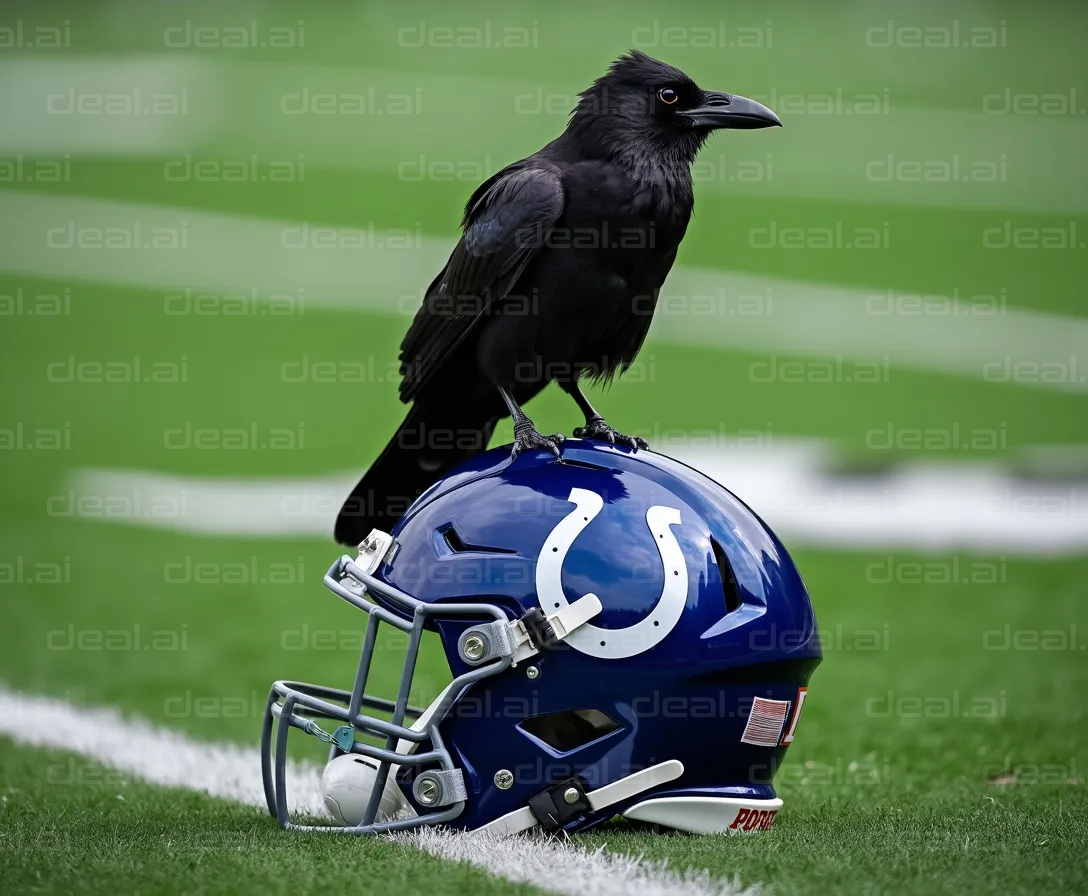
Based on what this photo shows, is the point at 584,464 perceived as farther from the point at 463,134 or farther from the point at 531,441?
the point at 463,134

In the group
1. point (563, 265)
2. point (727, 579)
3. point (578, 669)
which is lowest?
point (578, 669)

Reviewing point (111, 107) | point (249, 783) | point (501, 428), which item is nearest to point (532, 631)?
point (249, 783)

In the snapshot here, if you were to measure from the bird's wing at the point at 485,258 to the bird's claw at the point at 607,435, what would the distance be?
0.44 meters

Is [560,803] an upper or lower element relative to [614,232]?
lower

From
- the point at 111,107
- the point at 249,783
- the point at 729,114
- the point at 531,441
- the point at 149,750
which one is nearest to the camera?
the point at 531,441

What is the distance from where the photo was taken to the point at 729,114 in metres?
4.08

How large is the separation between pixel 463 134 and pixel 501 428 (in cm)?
1630

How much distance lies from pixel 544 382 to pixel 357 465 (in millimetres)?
7986

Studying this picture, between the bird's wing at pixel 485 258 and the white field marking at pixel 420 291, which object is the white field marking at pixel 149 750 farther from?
the white field marking at pixel 420 291

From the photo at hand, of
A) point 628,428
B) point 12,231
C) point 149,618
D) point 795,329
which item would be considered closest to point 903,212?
point 795,329

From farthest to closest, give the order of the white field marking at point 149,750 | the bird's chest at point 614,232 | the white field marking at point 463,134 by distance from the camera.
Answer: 1. the white field marking at point 463,134
2. the white field marking at point 149,750
3. the bird's chest at point 614,232

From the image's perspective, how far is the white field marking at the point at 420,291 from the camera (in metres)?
17.0

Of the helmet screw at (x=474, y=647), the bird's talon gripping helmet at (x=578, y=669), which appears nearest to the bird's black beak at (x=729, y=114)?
the bird's talon gripping helmet at (x=578, y=669)

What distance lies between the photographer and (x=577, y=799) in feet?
10.6
